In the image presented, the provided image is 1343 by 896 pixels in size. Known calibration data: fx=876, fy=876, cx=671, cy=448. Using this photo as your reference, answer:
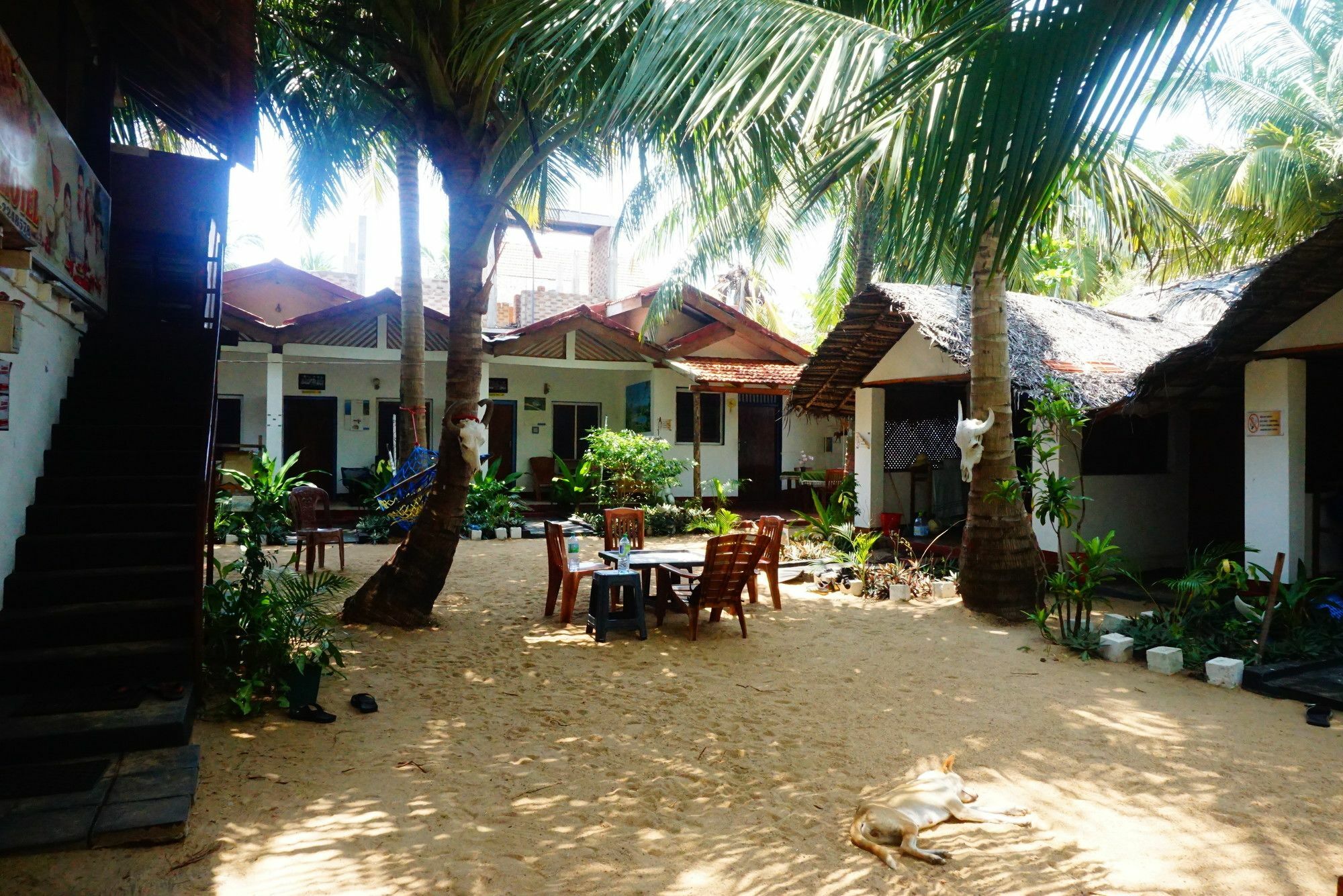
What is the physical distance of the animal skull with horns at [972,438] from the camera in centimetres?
768

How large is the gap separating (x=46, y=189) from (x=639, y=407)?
40.8 ft

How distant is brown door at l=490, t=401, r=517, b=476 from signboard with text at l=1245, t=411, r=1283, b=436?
1236 centimetres

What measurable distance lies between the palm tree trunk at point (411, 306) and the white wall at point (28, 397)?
5.65m

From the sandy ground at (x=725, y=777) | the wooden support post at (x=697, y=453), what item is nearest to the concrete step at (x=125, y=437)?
the sandy ground at (x=725, y=777)

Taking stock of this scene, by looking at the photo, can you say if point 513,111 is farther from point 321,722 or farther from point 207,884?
point 207,884

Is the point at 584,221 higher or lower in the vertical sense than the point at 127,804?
higher

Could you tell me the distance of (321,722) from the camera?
471 cm

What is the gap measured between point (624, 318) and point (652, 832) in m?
15.4

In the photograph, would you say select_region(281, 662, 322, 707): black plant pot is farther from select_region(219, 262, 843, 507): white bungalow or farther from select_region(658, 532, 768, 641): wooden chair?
select_region(219, 262, 843, 507): white bungalow

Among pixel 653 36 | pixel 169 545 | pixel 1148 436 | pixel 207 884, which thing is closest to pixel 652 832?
pixel 207 884

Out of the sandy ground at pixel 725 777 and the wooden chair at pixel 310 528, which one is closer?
the sandy ground at pixel 725 777

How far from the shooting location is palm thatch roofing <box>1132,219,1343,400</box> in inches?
252

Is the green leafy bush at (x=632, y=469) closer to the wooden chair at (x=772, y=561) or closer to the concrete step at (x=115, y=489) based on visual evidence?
the wooden chair at (x=772, y=561)

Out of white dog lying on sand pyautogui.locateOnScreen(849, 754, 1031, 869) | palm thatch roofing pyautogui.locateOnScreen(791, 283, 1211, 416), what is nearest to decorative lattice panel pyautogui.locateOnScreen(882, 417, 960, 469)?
palm thatch roofing pyautogui.locateOnScreen(791, 283, 1211, 416)
